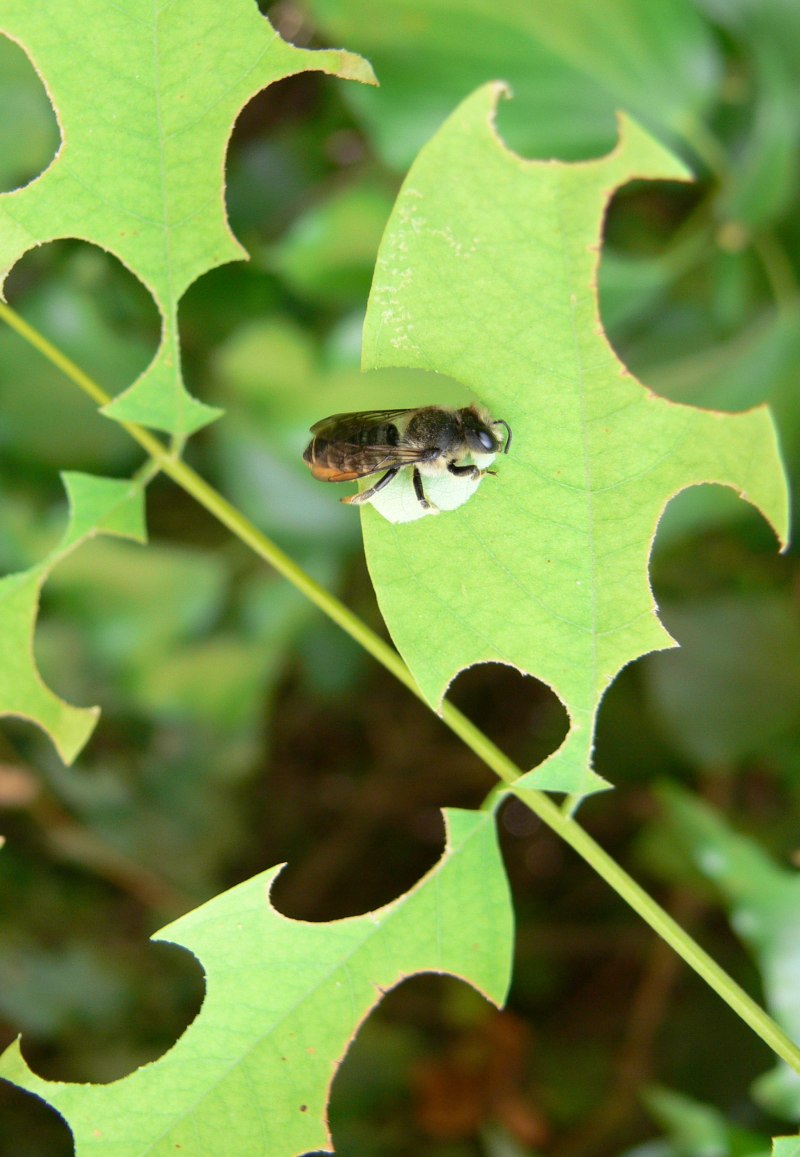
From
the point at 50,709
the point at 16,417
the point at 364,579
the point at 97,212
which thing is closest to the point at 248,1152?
the point at 50,709

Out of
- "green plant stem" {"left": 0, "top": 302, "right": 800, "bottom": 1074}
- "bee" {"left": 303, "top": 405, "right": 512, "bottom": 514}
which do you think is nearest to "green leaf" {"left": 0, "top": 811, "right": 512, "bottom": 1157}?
"green plant stem" {"left": 0, "top": 302, "right": 800, "bottom": 1074}

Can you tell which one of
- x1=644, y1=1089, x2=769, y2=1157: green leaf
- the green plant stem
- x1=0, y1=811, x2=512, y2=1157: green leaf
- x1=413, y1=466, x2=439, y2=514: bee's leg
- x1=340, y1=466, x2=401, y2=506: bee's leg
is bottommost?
x1=644, y1=1089, x2=769, y2=1157: green leaf

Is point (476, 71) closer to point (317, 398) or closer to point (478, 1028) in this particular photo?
point (317, 398)

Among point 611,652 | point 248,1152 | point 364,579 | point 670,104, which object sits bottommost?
point 364,579

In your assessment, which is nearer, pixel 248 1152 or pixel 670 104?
pixel 248 1152

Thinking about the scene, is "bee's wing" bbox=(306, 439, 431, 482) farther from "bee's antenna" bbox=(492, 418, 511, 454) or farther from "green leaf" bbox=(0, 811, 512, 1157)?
"green leaf" bbox=(0, 811, 512, 1157)

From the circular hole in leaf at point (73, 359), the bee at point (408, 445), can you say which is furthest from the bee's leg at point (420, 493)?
the circular hole in leaf at point (73, 359)

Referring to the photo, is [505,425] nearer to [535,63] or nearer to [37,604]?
[37,604]
